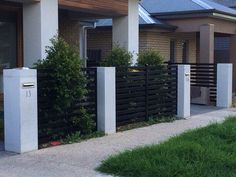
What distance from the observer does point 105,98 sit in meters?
10.1

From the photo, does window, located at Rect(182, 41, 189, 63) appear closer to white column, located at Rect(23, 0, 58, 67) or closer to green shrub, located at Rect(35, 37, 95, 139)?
white column, located at Rect(23, 0, 58, 67)

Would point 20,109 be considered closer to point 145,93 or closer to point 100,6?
point 145,93

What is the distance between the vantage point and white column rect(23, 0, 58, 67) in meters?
10.8

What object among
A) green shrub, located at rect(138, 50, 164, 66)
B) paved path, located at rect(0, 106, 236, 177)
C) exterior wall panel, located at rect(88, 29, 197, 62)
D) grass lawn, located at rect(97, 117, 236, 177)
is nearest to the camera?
grass lawn, located at rect(97, 117, 236, 177)

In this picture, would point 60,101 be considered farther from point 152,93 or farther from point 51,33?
point 152,93

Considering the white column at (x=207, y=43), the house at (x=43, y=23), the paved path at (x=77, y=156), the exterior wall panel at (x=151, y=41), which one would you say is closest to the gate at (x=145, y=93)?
the paved path at (x=77, y=156)

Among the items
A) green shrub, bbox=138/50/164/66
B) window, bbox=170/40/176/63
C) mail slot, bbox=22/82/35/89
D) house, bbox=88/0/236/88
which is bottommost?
mail slot, bbox=22/82/35/89

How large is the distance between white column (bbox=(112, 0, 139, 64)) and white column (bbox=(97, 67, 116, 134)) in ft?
12.8

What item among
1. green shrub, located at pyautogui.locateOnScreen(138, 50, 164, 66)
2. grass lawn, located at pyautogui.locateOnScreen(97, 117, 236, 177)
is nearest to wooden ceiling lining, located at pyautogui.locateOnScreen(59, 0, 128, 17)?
green shrub, located at pyautogui.locateOnScreen(138, 50, 164, 66)

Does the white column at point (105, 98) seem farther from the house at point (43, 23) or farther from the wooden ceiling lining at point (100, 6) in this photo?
the wooden ceiling lining at point (100, 6)

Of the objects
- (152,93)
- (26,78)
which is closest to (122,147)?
(26,78)

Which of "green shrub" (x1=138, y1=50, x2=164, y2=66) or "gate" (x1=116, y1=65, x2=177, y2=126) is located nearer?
"gate" (x1=116, y1=65, x2=177, y2=126)

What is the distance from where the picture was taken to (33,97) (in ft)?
27.3

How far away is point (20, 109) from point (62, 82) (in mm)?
1109
